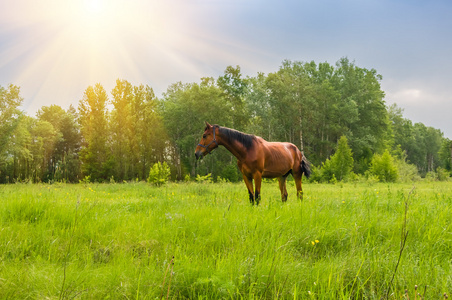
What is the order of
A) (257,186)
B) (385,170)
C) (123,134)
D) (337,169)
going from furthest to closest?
(123,134) < (385,170) < (337,169) < (257,186)

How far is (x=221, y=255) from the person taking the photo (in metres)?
2.85

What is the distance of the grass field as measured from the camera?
208cm

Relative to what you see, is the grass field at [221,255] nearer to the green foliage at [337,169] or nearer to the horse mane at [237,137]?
the horse mane at [237,137]

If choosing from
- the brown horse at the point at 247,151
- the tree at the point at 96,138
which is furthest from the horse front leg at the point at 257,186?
the tree at the point at 96,138

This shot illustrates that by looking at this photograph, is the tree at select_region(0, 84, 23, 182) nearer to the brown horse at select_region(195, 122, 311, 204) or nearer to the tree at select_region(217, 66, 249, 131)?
the tree at select_region(217, 66, 249, 131)

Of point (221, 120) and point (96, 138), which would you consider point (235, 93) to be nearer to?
point (221, 120)

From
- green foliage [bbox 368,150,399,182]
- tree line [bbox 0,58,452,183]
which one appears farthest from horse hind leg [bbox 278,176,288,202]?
tree line [bbox 0,58,452,183]

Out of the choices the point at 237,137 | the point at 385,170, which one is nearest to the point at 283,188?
the point at 237,137

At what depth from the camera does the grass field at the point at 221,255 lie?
2082mm

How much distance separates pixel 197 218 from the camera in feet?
12.7

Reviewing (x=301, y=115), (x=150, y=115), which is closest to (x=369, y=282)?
(x=301, y=115)

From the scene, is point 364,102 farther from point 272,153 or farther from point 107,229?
point 107,229

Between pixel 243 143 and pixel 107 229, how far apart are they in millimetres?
3877

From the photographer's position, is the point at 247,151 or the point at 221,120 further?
the point at 221,120
